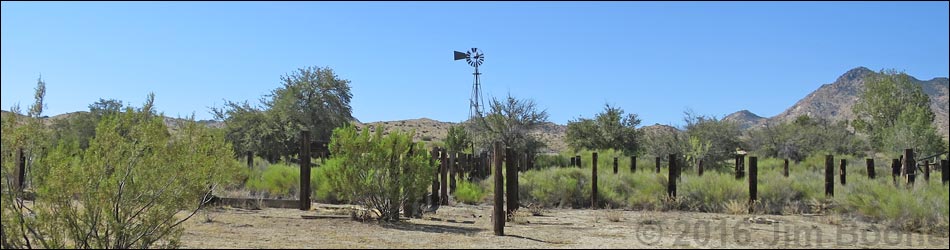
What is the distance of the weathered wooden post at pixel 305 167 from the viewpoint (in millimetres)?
16078

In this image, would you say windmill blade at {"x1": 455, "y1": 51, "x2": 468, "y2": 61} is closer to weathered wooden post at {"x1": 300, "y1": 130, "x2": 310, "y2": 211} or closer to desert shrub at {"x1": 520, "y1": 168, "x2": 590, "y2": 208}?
desert shrub at {"x1": 520, "y1": 168, "x2": 590, "y2": 208}

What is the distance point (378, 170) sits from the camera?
14.7 m

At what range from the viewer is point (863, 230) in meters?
13.9

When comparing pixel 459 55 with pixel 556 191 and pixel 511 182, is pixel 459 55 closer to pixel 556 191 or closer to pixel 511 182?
pixel 556 191

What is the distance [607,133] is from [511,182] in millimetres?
34960

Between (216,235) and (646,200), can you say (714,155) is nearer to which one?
(646,200)

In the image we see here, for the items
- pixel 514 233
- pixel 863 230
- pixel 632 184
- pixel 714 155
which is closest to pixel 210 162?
pixel 514 233

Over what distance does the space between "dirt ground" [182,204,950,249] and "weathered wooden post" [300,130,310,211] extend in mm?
269

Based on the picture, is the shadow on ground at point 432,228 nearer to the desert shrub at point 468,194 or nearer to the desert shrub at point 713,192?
the desert shrub at point 468,194

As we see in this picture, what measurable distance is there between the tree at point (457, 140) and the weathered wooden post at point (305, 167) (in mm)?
20766

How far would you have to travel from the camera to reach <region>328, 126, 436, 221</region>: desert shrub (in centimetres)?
1457

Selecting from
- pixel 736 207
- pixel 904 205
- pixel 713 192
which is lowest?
pixel 736 207

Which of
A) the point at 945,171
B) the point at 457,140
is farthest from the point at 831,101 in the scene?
the point at 945,171

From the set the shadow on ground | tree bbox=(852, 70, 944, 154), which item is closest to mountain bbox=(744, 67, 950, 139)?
tree bbox=(852, 70, 944, 154)
